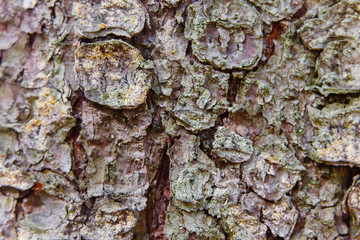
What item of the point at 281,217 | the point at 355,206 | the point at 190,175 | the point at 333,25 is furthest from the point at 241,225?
the point at 333,25

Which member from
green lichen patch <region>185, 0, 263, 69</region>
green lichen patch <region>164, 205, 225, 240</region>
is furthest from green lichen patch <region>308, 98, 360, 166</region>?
green lichen patch <region>164, 205, 225, 240</region>

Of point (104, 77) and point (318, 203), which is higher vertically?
point (104, 77)

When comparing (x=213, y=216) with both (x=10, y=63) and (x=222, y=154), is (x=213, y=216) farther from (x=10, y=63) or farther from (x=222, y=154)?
(x=10, y=63)

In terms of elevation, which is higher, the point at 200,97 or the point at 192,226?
the point at 200,97

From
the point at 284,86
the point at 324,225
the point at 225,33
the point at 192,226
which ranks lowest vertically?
the point at 192,226

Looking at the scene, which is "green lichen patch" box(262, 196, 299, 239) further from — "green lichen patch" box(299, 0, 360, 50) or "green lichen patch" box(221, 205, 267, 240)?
"green lichen patch" box(299, 0, 360, 50)

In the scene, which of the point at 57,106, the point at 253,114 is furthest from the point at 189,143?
the point at 57,106

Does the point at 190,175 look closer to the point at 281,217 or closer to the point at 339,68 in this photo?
the point at 281,217
